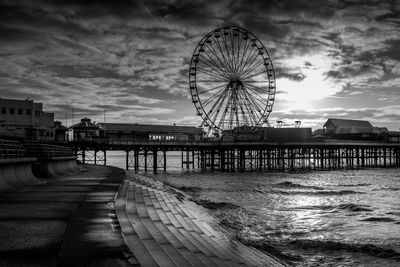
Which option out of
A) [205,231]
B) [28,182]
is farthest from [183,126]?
[205,231]

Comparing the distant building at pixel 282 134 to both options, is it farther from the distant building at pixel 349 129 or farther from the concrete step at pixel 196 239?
the concrete step at pixel 196 239

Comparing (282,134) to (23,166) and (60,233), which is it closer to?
(23,166)

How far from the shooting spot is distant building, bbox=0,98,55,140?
7012 cm

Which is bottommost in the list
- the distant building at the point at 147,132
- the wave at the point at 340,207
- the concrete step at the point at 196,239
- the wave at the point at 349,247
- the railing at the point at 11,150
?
the wave at the point at 340,207

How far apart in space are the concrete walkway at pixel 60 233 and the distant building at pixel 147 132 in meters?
83.8

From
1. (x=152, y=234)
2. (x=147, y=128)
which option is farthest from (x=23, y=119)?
(x=152, y=234)

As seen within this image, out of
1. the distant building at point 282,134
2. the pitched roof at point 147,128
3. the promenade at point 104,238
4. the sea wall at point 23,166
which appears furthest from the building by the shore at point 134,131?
the promenade at point 104,238

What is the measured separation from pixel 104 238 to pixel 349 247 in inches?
289

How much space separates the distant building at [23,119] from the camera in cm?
7012

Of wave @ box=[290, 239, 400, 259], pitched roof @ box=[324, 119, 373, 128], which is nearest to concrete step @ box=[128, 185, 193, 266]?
wave @ box=[290, 239, 400, 259]

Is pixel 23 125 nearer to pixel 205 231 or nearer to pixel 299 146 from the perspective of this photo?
pixel 299 146

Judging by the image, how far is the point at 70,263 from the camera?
5152mm

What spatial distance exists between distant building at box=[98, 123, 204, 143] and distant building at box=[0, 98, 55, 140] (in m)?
19.0

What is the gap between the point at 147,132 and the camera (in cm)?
10388
